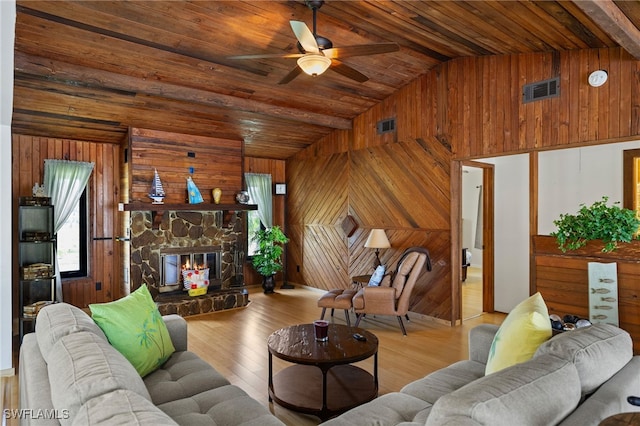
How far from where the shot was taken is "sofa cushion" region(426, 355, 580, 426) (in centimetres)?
118

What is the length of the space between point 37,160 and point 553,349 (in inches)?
261

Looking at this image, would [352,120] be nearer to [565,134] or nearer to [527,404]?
[565,134]

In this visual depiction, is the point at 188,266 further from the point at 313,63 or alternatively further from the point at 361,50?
the point at 361,50

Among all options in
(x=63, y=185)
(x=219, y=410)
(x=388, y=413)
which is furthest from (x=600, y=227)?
(x=63, y=185)

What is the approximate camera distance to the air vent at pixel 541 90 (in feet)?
14.3

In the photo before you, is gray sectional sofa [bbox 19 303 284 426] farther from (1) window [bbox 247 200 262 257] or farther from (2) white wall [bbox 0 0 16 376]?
(1) window [bbox 247 200 262 257]

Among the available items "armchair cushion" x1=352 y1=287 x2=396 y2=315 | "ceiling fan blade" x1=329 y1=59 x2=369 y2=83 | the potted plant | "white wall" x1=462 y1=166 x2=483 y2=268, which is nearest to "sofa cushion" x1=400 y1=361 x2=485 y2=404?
"armchair cushion" x1=352 y1=287 x2=396 y2=315

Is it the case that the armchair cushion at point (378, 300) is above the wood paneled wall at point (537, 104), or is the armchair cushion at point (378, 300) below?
below

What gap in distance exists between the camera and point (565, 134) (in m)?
A: 4.29

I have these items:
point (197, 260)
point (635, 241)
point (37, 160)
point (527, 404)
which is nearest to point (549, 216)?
point (635, 241)

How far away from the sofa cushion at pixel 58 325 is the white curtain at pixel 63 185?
3.96 m

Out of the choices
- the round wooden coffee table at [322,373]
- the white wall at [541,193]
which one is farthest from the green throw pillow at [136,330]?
the white wall at [541,193]

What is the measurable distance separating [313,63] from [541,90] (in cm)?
273

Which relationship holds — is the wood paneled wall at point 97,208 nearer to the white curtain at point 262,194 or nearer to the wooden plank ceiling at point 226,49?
the wooden plank ceiling at point 226,49
